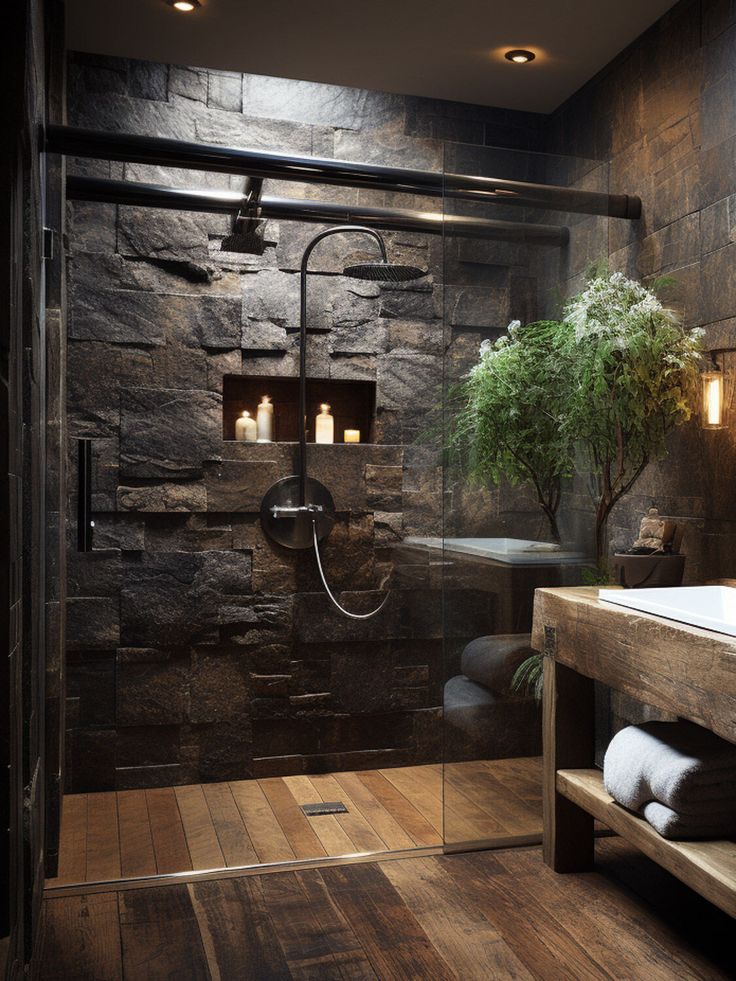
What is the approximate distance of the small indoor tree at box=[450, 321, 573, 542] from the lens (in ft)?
9.36

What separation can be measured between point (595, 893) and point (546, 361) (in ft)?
5.04

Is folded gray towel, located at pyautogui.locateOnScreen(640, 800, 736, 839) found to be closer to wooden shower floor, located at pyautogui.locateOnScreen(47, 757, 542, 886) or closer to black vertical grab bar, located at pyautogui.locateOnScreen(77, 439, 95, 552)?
wooden shower floor, located at pyautogui.locateOnScreen(47, 757, 542, 886)

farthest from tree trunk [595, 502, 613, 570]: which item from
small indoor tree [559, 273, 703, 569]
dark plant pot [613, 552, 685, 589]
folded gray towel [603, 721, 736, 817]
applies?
folded gray towel [603, 721, 736, 817]

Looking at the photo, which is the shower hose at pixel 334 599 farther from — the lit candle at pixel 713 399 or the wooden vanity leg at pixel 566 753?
the lit candle at pixel 713 399

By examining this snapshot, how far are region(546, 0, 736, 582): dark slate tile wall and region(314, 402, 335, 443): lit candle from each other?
3.94ft

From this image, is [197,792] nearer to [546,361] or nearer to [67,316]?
[67,316]

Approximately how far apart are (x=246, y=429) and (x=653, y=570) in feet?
5.57

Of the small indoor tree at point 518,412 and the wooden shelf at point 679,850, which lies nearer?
the wooden shelf at point 679,850

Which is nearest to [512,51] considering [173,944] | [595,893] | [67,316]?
[67,316]

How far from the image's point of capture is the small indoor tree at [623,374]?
277 cm

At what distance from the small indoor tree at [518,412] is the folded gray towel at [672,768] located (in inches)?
32.8

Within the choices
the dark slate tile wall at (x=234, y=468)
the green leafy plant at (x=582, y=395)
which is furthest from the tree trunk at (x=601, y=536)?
the dark slate tile wall at (x=234, y=468)

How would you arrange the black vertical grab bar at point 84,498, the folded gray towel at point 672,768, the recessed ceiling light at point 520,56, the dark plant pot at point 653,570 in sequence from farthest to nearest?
the recessed ceiling light at point 520,56 < the black vertical grab bar at point 84,498 < the dark plant pot at point 653,570 < the folded gray towel at point 672,768

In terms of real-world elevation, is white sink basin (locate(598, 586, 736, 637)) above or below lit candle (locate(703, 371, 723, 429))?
A: below
